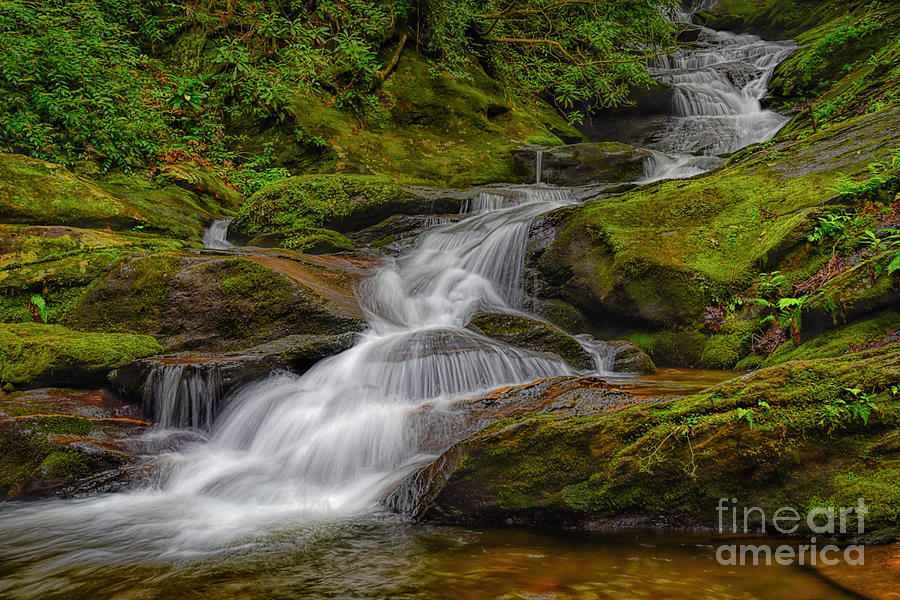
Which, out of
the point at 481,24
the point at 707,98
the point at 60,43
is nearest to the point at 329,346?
→ the point at 60,43

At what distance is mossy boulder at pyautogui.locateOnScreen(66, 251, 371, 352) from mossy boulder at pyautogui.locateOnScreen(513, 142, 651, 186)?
7950mm

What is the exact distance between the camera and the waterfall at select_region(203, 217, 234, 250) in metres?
8.55

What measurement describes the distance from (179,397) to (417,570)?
137 inches

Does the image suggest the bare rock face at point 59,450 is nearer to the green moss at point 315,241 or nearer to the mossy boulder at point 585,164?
the green moss at point 315,241

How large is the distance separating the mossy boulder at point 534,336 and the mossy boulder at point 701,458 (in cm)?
A: 295

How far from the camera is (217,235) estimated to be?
895cm

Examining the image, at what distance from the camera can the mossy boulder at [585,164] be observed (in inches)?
468

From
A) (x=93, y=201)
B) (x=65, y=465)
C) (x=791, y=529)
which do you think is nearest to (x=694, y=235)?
(x=791, y=529)

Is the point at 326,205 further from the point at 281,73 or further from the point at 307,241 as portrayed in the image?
the point at 281,73

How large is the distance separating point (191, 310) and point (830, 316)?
6396 millimetres

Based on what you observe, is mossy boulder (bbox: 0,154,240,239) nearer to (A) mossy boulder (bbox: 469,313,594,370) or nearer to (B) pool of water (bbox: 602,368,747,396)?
(A) mossy boulder (bbox: 469,313,594,370)

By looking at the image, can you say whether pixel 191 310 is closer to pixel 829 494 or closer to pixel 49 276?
pixel 49 276

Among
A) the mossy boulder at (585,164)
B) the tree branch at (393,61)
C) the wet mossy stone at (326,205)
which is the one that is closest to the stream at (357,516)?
the wet mossy stone at (326,205)

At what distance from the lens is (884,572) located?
173 cm
